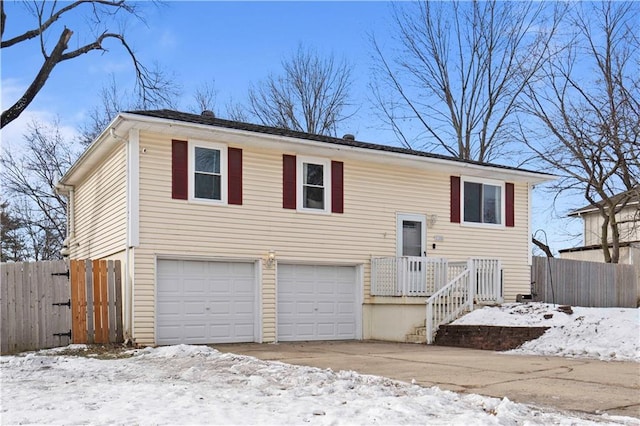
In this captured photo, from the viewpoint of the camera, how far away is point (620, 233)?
27422 mm

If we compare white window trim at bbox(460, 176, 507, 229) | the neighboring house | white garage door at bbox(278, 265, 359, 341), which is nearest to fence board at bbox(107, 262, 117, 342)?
white garage door at bbox(278, 265, 359, 341)

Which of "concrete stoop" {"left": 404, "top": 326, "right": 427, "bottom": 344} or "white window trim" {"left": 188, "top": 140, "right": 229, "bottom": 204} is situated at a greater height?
"white window trim" {"left": 188, "top": 140, "right": 229, "bottom": 204}

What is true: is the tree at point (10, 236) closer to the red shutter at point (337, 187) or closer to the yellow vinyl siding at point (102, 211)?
the yellow vinyl siding at point (102, 211)

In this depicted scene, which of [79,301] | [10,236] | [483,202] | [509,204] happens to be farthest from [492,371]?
[10,236]

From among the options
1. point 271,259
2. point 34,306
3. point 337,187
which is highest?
point 337,187

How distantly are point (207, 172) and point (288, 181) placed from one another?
1.96m

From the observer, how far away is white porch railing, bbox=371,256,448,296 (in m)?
14.7

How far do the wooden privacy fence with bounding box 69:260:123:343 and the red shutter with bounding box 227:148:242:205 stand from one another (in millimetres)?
2773

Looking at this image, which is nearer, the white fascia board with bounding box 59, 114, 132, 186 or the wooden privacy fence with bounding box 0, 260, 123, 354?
the wooden privacy fence with bounding box 0, 260, 123, 354

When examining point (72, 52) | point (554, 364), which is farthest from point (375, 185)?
point (72, 52)

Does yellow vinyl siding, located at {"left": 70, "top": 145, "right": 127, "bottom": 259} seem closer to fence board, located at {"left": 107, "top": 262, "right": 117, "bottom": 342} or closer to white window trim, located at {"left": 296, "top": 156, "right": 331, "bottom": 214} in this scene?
fence board, located at {"left": 107, "top": 262, "right": 117, "bottom": 342}

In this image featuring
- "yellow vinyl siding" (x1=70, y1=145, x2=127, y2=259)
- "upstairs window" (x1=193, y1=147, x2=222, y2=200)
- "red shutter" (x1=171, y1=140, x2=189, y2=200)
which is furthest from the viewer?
"upstairs window" (x1=193, y1=147, x2=222, y2=200)

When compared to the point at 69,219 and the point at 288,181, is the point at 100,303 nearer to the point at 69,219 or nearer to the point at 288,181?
the point at 288,181

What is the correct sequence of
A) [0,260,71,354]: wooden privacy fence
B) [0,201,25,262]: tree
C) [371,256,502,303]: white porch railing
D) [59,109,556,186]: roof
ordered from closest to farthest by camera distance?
[0,260,71,354]: wooden privacy fence < [59,109,556,186]: roof < [371,256,502,303]: white porch railing < [0,201,25,262]: tree
